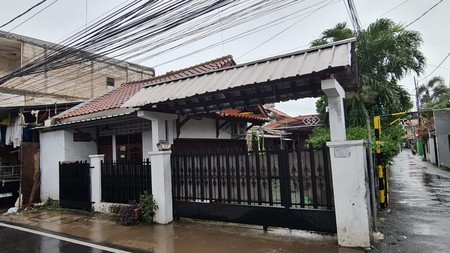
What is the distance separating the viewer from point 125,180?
8.53m

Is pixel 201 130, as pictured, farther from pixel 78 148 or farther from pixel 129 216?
pixel 78 148

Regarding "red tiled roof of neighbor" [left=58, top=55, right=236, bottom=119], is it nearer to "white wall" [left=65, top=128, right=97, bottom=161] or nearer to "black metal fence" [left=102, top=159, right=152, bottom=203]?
"white wall" [left=65, top=128, right=97, bottom=161]

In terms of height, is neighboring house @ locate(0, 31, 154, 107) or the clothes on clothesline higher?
neighboring house @ locate(0, 31, 154, 107)

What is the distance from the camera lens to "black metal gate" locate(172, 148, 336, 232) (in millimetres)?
5699

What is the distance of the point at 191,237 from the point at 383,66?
9.66 metres

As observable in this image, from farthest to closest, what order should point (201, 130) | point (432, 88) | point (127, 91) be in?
point (432, 88)
point (127, 91)
point (201, 130)

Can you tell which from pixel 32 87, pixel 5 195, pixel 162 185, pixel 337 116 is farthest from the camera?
pixel 32 87

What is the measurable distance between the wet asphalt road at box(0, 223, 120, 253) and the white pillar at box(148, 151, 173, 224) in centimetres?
182

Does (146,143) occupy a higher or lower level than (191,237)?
higher

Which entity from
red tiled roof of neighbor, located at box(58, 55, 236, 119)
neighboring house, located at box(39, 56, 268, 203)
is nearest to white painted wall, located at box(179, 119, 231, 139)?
neighboring house, located at box(39, 56, 268, 203)

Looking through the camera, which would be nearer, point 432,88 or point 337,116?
point 337,116

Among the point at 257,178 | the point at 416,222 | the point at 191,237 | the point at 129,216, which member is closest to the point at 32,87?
the point at 129,216

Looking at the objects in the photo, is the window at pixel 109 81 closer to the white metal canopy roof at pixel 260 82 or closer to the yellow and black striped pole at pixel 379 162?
the white metal canopy roof at pixel 260 82

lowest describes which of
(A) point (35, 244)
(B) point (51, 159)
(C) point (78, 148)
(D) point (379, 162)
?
(A) point (35, 244)
